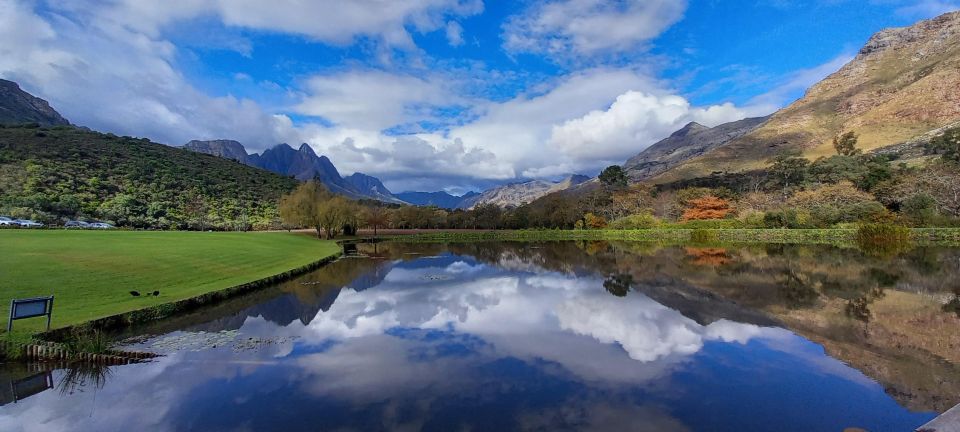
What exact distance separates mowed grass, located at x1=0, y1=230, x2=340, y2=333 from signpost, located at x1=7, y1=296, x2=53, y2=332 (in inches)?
19.7

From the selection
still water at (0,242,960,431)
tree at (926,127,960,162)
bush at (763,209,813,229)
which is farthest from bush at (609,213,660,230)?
still water at (0,242,960,431)

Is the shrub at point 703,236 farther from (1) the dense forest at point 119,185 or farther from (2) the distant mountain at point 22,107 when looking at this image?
(2) the distant mountain at point 22,107

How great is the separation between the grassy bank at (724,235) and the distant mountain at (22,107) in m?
141

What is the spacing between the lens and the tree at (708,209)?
8075 cm

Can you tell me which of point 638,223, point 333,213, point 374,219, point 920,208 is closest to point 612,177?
point 638,223

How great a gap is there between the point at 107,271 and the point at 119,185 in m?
65.8

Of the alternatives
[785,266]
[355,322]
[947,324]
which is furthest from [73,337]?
[785,266]

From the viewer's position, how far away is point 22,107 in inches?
5989

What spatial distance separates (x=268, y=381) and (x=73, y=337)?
257 inches

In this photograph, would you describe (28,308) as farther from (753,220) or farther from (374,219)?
(374,219)

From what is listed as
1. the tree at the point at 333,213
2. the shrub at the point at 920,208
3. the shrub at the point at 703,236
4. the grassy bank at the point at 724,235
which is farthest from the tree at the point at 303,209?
the shrub at the point at 920,208

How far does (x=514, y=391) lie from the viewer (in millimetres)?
9430

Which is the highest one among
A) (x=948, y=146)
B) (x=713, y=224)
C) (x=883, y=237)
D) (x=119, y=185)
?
(x=948, y=146)

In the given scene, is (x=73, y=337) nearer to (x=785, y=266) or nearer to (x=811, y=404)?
(x=811, y=404)
